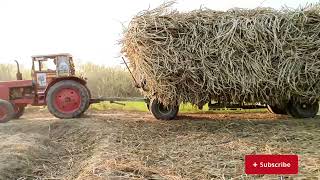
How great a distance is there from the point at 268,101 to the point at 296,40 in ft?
5.21

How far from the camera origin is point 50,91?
12.7 m

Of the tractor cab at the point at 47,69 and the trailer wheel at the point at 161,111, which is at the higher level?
the tractor cab at the point at 47,69

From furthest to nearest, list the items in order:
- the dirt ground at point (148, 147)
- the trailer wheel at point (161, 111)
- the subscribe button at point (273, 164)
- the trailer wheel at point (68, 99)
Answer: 1. the trailer wheel at point (68, 99)
2. the trailer wheel at point (161, 111)
3. the dirt ground at point (148, 147)
4. the subscribe button at point (273, 164)

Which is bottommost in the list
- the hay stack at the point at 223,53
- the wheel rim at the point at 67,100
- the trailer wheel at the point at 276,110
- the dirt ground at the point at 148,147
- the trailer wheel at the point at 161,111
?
the dirt ground at the point at 148,147

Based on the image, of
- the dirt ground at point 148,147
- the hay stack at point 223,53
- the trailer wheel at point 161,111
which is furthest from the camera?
the trailer wheel at point 161,111

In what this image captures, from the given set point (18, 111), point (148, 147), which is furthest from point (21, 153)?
point (18, 111)

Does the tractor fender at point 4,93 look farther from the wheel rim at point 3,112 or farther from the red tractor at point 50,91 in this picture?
the wheel rim at point 3,112

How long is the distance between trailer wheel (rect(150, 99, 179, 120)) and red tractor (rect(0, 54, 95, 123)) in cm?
184

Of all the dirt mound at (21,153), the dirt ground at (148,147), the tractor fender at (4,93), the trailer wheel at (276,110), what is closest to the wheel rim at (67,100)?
the dirt ground at (148,147)

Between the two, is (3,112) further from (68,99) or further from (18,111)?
(68,99)

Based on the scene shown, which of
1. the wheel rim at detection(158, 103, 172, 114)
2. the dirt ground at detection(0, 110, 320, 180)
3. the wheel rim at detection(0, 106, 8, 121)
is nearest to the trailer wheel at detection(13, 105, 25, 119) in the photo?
the wheel rim at detection(0, 106, 8, 121)

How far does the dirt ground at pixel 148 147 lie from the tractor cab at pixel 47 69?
1.84 meters

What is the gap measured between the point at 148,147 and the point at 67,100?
4.99 meters

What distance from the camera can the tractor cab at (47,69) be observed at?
43.6 feet
